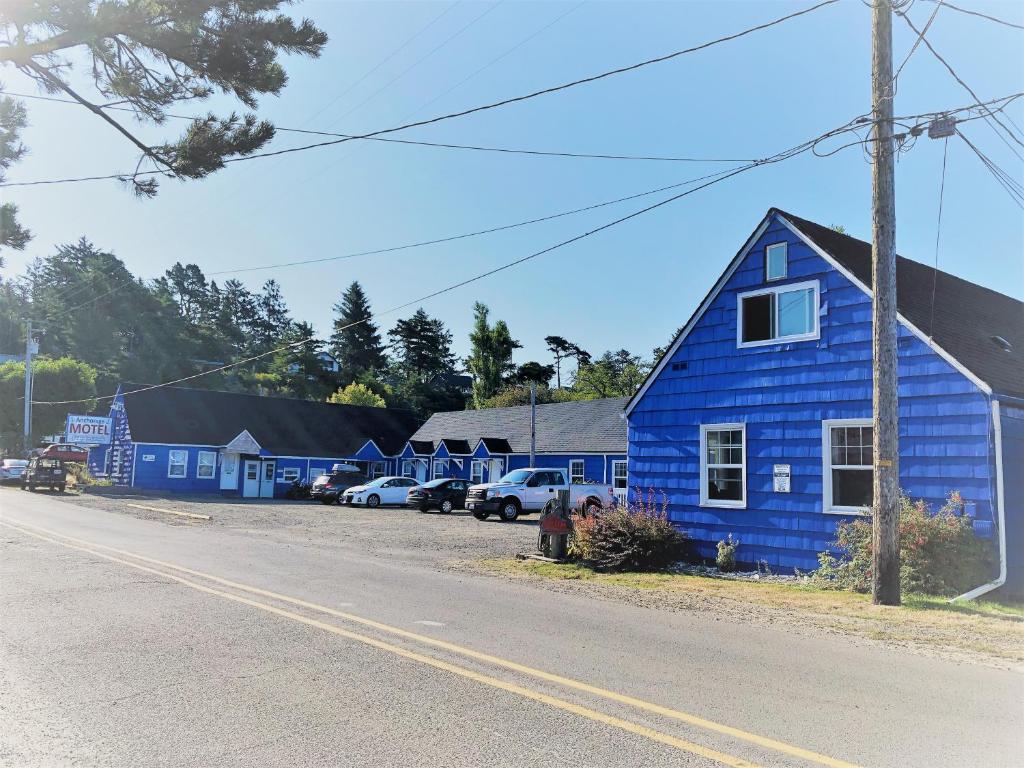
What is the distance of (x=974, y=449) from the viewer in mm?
11391

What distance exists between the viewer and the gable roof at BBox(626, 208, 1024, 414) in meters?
12.0

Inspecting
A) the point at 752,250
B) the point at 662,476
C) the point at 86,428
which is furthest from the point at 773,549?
the point at 86,428

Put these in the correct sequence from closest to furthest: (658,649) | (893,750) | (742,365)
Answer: (893,750) < (658,649) < (742,365)

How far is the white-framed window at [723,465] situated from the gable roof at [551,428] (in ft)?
57.4

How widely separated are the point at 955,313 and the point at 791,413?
11.9 feet

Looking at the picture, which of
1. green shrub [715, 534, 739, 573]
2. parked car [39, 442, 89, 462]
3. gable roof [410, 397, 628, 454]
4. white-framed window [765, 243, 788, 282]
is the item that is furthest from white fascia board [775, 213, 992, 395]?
parked car [39, 442, 89, 462]

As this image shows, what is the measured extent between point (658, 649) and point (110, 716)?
4659mm

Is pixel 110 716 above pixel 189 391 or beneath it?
beneath

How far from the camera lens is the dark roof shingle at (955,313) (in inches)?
476

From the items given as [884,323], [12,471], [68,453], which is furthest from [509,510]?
[12,471]

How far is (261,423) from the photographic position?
1930 inches

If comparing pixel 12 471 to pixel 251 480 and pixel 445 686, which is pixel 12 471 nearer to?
pixel 251 480

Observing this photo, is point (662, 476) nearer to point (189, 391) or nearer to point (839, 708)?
point (839, 708)

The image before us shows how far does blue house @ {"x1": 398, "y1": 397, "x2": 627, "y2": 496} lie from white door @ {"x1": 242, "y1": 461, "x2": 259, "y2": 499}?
8.76 meters
